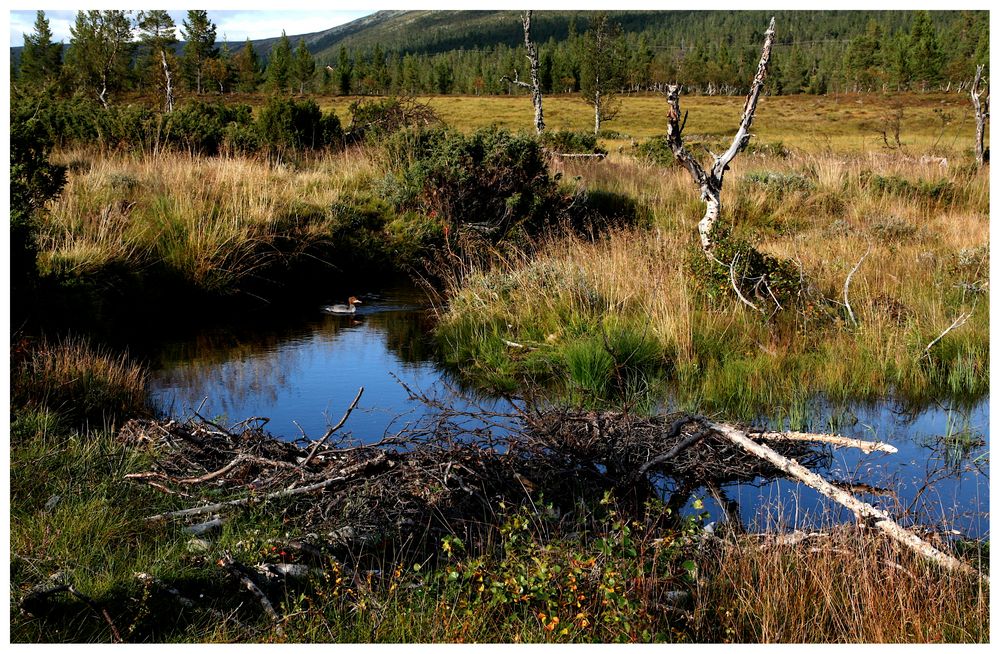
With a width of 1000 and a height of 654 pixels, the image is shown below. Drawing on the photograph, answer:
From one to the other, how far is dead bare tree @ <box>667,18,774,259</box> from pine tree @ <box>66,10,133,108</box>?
32.8 m

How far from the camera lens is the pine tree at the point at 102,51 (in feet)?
122

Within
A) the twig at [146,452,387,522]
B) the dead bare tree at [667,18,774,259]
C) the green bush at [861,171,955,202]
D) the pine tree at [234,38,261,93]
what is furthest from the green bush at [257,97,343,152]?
the pine tree at [234,38,261,93]

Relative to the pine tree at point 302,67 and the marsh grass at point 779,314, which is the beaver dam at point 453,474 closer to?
the marsh grass at point 779,314

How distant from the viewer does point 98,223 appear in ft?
31.5

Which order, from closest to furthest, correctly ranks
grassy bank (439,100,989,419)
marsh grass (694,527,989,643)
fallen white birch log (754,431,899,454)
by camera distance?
marsh grass (694,527,989,643)
fallen white birch log (754,431,899,454)
grassy bank (439,100,989,419)

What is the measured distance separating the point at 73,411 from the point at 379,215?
23.2ft

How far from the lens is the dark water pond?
4.80 meters

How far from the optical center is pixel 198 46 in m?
51.9

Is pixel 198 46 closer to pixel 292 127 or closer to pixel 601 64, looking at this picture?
pixel 601 64

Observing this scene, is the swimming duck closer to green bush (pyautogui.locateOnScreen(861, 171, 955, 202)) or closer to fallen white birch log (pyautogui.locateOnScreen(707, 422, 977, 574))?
fallen white birch log (pyautogui.locateOnScreen(707, 422, 977, 574))

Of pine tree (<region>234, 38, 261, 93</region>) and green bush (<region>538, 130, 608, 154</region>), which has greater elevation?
pine tree (<region>234, 38, 261, 93</region>)

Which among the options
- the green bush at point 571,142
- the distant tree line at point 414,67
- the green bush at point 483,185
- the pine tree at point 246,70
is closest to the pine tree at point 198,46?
the distant tree line at point 414,67

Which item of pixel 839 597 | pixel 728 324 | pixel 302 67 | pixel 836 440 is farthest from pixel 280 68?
pixel 839 597
